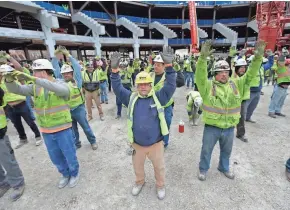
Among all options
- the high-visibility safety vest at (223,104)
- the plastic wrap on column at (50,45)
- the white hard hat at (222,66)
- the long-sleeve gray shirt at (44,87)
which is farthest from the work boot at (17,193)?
the plastic wrap on column at (50,45)

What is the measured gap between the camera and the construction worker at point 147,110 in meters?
2.20

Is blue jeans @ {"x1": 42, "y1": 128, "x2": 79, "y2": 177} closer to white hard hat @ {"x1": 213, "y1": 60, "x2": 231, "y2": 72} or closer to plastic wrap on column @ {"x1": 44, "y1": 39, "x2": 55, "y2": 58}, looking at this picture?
white hard hat @ {"x1": 213, "y1": 60, "x2": 231, "y2": 72}

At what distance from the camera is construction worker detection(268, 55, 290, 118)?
500cm

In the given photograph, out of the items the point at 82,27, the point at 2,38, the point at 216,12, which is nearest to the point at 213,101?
the point at 2,38

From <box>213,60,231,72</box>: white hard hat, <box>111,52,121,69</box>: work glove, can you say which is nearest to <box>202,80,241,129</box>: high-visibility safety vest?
<box>213,60,231,72</box>: white hard hat

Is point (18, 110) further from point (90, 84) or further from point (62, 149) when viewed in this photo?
point (62, 149)

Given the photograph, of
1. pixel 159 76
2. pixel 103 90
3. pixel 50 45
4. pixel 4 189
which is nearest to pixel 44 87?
pixel 159 76

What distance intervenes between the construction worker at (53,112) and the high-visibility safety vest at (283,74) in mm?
5949

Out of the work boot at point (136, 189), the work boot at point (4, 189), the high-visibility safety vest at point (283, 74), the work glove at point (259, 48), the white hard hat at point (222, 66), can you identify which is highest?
the work glove at point (259, 48)

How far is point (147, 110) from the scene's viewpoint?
2.22 m

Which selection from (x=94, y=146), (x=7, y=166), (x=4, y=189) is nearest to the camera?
(x=7, y=166)

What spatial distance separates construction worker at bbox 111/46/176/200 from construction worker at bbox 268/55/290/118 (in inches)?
186

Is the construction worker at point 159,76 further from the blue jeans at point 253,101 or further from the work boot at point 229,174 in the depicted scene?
the blue jeans at point 253,101

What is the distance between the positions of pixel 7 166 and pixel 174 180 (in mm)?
2743
